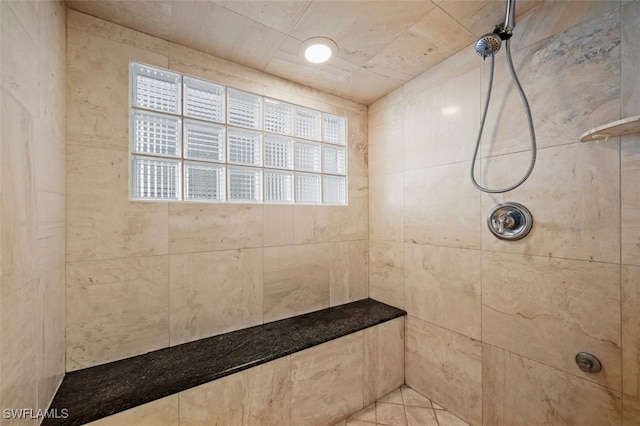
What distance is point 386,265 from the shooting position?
1.92 meters

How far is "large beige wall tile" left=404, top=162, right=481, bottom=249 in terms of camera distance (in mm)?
1430

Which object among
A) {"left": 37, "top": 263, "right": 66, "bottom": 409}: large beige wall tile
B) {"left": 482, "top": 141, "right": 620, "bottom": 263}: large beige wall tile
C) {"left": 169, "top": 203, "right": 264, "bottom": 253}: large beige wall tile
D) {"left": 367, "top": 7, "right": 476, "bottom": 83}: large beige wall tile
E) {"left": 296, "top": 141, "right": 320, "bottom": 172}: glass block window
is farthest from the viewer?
{"left": 296, "top": 141, "right": 320, "bottom": 172}: glass block window

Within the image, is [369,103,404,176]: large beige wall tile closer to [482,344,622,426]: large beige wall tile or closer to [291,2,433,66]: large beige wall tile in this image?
[291,2,433,66]: large beige wall tile

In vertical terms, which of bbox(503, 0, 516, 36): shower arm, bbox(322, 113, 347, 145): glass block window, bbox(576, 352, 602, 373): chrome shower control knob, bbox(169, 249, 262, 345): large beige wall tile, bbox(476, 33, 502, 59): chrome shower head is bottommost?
bbox(576, 352, 602, 373): chrome shower control knob

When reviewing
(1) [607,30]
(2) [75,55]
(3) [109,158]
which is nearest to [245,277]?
(3) [109,158]

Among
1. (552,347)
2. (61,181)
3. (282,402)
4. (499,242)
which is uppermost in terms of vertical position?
(61,181)

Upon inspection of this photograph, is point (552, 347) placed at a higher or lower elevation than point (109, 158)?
lower

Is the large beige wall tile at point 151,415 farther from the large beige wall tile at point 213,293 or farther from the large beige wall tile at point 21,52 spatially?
the large beige wall tile at point 21,52

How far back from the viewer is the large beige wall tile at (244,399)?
1081 millimetres

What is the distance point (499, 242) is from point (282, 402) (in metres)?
1.38

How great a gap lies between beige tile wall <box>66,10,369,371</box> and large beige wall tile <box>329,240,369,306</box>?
17cm

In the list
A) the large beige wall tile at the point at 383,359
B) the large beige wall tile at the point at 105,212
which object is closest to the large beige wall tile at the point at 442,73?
the large beige wall tile at the point at 383,359

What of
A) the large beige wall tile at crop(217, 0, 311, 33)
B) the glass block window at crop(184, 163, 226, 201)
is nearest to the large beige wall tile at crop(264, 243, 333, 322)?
the glass block window at crop(184, 163, 226, 201)

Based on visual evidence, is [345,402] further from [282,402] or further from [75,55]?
[75,55]
